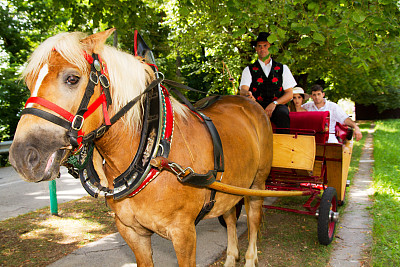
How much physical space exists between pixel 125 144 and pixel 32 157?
61 cm

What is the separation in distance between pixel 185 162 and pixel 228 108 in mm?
1307

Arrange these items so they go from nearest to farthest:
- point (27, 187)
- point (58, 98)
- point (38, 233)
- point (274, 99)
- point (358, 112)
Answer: point (58, 98), point (274, 99), point (38, 233), point (27, 187), point (358, 112)

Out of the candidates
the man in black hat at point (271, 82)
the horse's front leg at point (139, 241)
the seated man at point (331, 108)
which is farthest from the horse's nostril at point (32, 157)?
the seated man at point (331, 108)

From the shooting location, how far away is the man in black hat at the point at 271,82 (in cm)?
416

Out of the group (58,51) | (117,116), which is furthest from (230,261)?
(58,51)

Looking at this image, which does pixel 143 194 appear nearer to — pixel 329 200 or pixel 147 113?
pixel 147 113

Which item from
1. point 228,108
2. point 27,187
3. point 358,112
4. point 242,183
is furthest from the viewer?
point 358,112

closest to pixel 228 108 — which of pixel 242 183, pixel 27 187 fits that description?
pixel 242 183

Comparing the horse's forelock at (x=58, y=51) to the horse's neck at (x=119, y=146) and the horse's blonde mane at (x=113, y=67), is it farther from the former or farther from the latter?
the horse's neck at (x=119, y=146)

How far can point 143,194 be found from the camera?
2176mm

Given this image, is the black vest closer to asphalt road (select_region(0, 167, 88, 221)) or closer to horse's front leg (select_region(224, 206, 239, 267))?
horse's front leg (select_region(224, 206, 239, 267))

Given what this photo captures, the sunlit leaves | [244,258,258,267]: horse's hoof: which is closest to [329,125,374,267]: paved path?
[244,258,258,267]: horse's hoof

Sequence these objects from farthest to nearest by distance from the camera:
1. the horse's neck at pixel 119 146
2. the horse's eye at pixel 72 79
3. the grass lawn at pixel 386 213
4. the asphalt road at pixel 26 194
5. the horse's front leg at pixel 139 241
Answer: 1. the asphalt road at pixel 26 194
2. the grass lawn at pixel 386 213
3. the horse's front leg at pixel 139 241
4. the horse's neck at pixel 119 146
5. the horse's eye at pixel 72 79

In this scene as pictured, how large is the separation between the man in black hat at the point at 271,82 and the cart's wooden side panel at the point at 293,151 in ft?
0.69
